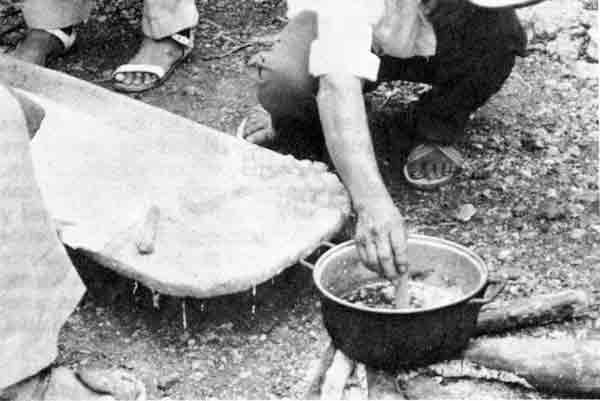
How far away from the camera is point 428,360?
2.43m

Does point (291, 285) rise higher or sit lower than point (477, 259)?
lower

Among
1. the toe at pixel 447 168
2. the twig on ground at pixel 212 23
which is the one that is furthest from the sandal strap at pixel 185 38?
the toe at pixel 447 168

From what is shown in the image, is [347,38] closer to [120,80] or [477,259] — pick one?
[477,259]

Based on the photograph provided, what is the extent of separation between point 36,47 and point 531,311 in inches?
108

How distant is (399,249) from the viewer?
8.03ft

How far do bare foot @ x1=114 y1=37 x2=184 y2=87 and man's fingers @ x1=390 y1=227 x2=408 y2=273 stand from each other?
82.7 inches

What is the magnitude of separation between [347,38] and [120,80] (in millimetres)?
1780

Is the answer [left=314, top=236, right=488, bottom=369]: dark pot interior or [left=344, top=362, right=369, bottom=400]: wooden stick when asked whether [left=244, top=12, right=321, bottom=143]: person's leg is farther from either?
[left=344, top=362, right=369, bottom=400]: wooden stick

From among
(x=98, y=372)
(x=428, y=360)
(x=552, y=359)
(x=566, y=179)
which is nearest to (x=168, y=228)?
(x=98, y=372)

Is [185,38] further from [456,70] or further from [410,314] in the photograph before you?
[410,314]

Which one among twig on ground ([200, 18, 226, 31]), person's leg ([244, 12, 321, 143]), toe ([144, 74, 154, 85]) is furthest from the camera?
twig on ground ([200, 18, 226, 31])

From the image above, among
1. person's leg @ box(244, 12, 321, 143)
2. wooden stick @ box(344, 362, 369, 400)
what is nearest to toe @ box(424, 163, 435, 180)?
person's leg @ box(244, 12, 321, 143)

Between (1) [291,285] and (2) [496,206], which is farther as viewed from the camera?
(2) [496,206]

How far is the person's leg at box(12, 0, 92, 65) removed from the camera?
4.34m
